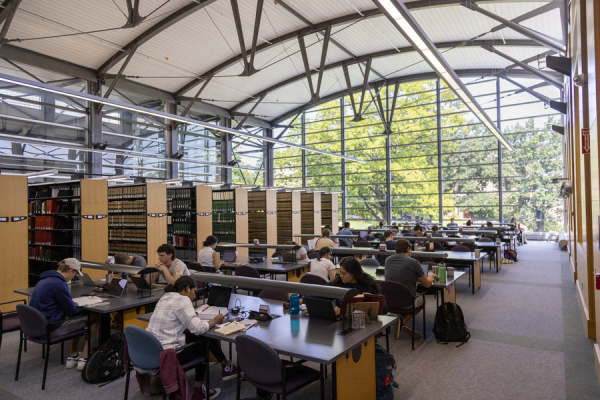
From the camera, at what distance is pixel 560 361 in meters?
4.11

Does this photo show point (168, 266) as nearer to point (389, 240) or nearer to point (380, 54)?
point (389, 240)

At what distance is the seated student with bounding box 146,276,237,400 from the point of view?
10.6 feet

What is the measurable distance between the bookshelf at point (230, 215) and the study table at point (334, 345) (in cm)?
713

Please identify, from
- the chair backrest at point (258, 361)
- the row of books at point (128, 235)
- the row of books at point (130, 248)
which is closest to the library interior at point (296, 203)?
the chair backrest at point (258, 361)

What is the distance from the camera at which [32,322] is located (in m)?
3.81

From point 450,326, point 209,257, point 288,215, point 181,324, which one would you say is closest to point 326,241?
point 209,257

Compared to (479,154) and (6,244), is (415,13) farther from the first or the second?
(6,244)

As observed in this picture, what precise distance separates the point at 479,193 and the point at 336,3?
9.80m

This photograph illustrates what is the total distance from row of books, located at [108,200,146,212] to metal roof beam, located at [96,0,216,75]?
14.7 ft

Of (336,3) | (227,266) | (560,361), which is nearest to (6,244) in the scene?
(227,266)

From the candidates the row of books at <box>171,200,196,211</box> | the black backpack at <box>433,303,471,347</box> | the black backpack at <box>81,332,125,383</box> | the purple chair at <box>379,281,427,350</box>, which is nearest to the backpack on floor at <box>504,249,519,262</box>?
the black backpack at <box>433,303,471,347</box>

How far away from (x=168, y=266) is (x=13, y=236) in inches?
143

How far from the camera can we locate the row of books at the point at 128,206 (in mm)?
8906

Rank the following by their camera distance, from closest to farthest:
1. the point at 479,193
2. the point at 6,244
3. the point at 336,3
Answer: the point at 6,244 < the point at 336,3 < the point at 479,193
